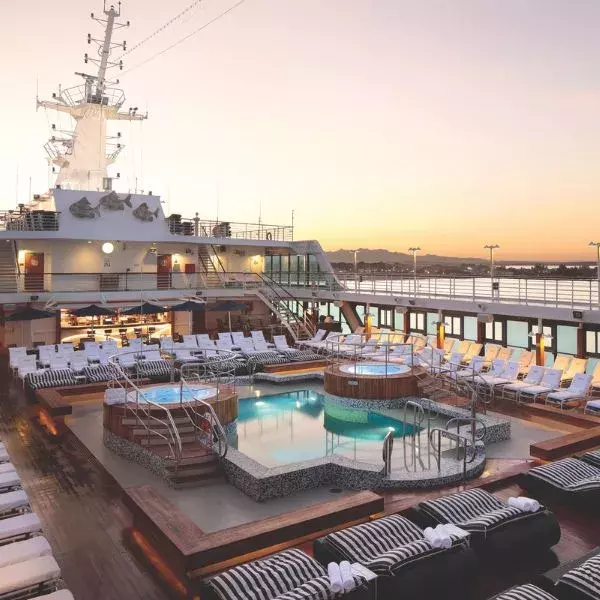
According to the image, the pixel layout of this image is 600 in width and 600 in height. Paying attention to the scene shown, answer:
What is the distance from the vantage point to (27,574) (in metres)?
4.13

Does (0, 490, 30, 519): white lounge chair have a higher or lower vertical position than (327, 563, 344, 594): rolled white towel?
lower

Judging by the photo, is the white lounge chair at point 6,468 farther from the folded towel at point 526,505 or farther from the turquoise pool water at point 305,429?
the folded towel at point 526,505

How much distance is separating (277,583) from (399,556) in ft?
3.23

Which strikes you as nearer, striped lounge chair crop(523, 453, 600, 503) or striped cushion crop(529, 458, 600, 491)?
striped lounge chair crop(523, 453, 600, 503)

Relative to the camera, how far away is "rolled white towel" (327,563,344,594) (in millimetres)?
3850

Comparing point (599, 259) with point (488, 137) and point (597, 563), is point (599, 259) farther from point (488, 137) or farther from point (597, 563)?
point (597, 563)

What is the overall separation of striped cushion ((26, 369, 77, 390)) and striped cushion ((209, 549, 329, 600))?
9164 mm

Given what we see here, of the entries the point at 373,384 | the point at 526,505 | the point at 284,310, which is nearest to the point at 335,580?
the point at 526,505

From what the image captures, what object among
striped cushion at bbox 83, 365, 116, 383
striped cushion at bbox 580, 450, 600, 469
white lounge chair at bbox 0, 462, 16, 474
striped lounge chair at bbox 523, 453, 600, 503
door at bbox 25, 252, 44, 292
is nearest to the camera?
striped lounge chair at bbox 523, 453, 600, 503

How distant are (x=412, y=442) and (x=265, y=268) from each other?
1851 centimetres

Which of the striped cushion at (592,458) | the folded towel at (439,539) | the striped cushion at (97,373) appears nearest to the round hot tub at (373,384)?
the striped cushion at (592,458)

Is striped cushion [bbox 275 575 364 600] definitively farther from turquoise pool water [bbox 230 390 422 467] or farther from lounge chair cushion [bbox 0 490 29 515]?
turquoise pool water [bbox 230 390 422 467]

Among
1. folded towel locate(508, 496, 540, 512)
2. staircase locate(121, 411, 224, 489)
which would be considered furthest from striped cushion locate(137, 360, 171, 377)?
folded towel locate(508, 496, 540, 512)

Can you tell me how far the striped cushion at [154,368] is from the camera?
545 inches
